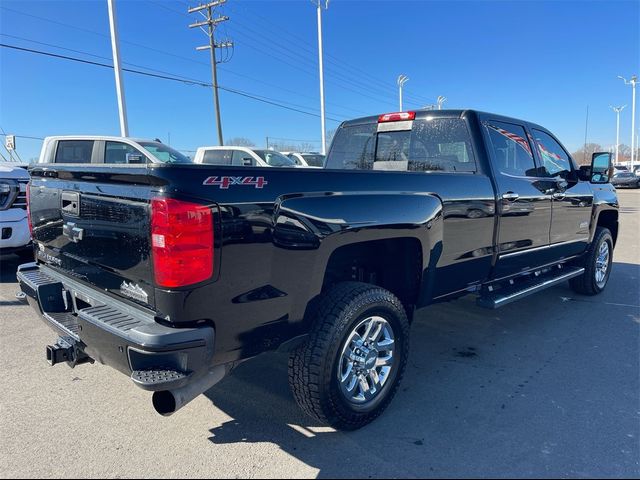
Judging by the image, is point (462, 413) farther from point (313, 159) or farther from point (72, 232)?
point (313, 159)

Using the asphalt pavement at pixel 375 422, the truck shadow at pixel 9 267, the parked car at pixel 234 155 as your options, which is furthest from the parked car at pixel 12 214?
the parked car at pixel 234 155

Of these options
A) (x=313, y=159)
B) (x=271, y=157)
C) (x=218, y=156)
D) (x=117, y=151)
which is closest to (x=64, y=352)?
(x=117, y=151)

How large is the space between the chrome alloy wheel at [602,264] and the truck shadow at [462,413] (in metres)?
1.39

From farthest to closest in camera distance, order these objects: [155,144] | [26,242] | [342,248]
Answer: [155,144]
[26,242]
[342,248]

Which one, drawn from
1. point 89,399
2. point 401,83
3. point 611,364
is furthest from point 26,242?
point 401,83

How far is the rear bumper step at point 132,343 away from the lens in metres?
2.02

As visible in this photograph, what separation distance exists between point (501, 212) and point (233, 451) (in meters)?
2.81

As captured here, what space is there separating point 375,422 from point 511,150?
2.84m

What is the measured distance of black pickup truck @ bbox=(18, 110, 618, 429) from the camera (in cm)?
207

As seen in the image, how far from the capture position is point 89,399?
3121 mm

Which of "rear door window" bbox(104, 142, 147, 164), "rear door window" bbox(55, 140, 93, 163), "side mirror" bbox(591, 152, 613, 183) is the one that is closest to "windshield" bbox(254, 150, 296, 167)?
"rear door window" bbox(104, 142, 147, 164)

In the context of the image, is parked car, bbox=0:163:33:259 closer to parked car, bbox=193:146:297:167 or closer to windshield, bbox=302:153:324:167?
parked car, bbox=193:146:297:167

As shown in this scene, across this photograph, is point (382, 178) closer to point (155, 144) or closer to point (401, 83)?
point (155, 144)

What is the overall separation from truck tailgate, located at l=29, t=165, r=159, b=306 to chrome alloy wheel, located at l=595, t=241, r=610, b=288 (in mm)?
5707
